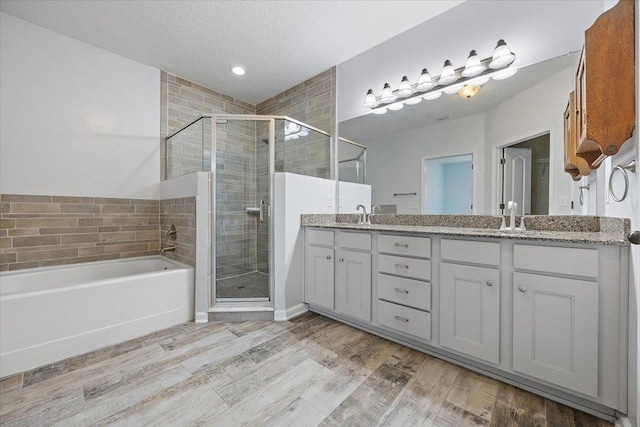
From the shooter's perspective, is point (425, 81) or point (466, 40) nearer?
point (466, 40)

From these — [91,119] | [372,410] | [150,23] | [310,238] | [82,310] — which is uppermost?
[150,23]

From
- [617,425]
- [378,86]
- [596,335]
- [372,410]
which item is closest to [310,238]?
[372,410]

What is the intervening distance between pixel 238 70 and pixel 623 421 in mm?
3987

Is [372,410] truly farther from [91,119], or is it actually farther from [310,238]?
[91,119]

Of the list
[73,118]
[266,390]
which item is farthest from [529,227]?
[73,118]

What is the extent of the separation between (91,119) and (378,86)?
2.96 meters

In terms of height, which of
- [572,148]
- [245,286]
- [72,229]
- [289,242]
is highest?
[572,148]

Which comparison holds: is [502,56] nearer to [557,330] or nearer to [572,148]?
[572,148]

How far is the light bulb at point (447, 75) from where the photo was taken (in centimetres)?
207

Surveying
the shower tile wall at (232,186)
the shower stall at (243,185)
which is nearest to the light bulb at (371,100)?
the shower stall at (243,185)

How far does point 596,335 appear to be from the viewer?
117 centimetres

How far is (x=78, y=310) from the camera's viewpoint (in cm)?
176

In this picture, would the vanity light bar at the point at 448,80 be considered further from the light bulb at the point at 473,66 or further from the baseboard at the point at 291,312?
the baseboard at the point at 291,312

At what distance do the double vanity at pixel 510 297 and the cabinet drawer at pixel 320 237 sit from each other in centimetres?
17
